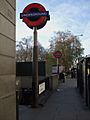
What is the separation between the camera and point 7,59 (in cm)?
586

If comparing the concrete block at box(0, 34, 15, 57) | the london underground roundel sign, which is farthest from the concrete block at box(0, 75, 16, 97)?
the london underground roundel sign

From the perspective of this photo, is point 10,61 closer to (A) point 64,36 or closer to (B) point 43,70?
(B) point 43,70

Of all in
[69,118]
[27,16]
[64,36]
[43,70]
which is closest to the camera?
[69,118]

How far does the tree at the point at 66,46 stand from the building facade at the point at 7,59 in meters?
65.3

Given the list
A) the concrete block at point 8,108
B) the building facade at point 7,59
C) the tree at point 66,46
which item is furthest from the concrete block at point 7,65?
the tree at point 66,46

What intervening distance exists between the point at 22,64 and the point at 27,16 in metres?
4.61

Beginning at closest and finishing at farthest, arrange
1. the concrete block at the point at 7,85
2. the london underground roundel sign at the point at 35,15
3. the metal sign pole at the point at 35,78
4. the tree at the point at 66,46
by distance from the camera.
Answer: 1. the concrete block at the point at 7,85
2. the london underground roundel sign at the point at 35,15
3. the metal sign pole at the point at 35,78
4. the tree at the point at 66,46

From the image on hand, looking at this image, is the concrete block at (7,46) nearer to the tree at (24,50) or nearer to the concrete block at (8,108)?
the concrete block at (8,108)

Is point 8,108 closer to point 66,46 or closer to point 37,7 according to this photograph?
point 37,7

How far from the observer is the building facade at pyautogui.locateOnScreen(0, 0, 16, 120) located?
18.0 ft

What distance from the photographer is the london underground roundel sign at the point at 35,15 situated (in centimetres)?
1193

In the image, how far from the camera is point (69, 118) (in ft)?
32.8

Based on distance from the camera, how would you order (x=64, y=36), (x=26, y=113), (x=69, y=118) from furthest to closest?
(x=64, y=36) < (x=26, y=113) < (x=69, y=118)

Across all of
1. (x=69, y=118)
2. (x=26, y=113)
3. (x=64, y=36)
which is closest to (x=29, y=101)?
(x=26, y=113)
